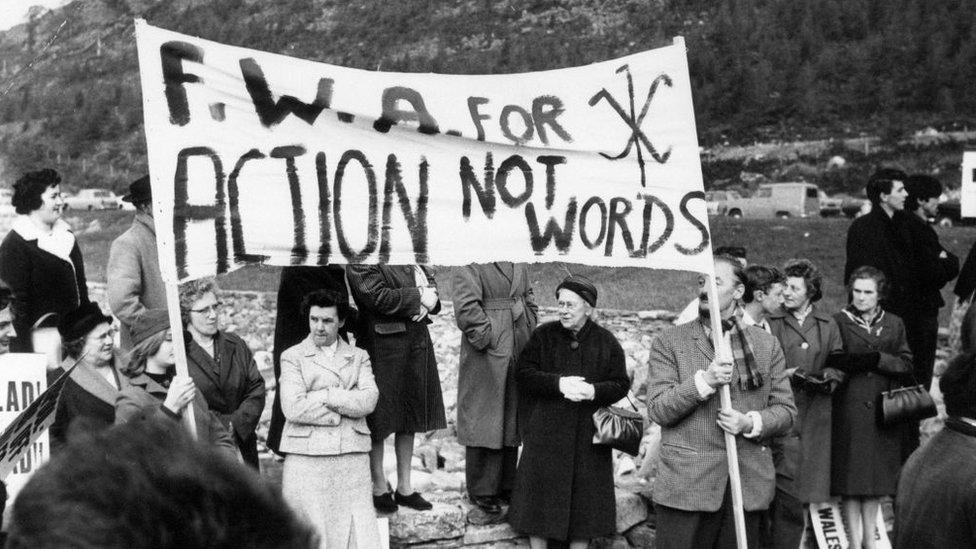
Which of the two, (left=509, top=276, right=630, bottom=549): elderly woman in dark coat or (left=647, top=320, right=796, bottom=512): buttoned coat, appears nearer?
(left=647, top=320, right=796, bottom=512): buttoned coat

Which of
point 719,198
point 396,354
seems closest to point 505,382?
point 396,354

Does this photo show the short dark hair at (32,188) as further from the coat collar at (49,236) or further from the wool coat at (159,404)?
the wool coat at (159,404)

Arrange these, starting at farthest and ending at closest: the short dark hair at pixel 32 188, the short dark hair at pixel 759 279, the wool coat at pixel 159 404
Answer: the short dark hair at pixel 759 279 < the short dark hair at pixel 32 188 < the wool coat at pixel 159 404

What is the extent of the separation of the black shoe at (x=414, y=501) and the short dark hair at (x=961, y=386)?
322 centimetres

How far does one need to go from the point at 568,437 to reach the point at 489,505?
668 mm

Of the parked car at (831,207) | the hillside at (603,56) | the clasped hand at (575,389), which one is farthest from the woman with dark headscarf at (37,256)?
the parked car at (831,207)

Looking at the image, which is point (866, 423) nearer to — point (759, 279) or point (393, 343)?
point (759, 279)

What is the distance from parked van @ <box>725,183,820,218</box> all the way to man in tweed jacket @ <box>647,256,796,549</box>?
22.7 feet

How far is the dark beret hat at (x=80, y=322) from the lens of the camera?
17.4 feet

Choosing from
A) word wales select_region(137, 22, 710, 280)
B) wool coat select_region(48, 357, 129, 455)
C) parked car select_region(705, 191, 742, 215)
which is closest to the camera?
word wales select_region(137, 22, 710, 280)

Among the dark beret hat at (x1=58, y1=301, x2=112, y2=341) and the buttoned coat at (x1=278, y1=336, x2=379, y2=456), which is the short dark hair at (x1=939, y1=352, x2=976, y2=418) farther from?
the dark beret hat at (x1=58, y1=301, x2=112, y2=341)

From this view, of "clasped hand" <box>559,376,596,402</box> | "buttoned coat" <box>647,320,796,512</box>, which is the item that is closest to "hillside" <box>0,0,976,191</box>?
"buttoned coat" <box>647,320,796,512</box>

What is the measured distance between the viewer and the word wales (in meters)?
4.77

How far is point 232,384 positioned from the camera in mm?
5715
